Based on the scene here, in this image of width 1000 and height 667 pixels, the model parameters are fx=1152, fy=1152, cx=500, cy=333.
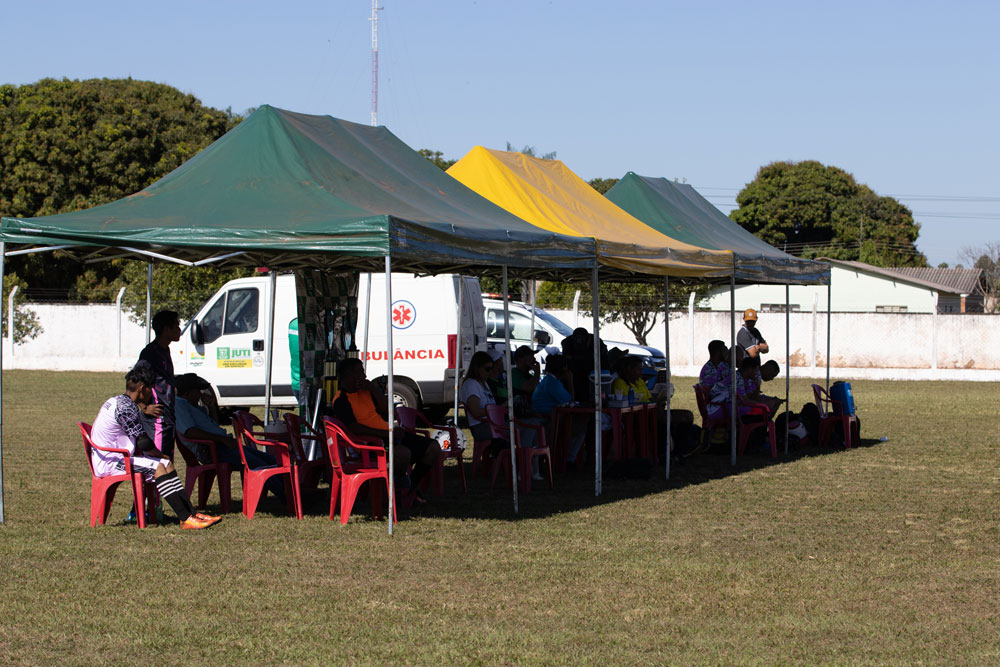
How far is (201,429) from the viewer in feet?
28.4

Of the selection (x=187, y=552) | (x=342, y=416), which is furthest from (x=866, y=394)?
(x=187, y=552)

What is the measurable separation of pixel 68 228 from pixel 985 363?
83.2 feet

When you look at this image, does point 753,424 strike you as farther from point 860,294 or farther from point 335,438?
point 860,294

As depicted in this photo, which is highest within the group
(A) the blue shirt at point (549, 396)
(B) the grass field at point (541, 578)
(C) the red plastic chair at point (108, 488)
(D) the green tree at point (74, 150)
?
(D) the green tree at point (74, 150)

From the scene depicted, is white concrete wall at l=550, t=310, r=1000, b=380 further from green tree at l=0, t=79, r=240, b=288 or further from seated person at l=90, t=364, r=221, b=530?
seated person at l=90, t=364, r=221, b=530

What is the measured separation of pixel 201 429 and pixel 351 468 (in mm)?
1234

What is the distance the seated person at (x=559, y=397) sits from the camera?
10.9 metres

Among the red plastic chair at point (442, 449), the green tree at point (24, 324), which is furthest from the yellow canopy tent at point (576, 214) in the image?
the green tree at point (24, 324)

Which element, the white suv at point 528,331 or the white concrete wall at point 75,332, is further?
the white concrete wall at point 75,332

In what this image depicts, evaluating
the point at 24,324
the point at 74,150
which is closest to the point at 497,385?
the point at 24,324

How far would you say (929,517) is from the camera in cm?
860

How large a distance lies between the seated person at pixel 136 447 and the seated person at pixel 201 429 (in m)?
0.59

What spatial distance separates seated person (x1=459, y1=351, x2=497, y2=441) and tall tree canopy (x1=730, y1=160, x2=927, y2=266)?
50.4m

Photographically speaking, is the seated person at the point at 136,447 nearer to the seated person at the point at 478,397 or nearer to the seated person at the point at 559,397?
the seated person at the point at 478,397
